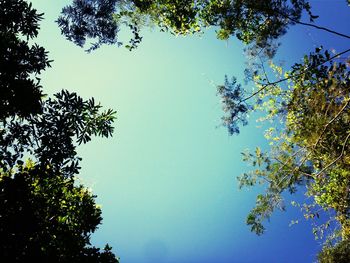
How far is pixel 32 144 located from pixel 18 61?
218 cm

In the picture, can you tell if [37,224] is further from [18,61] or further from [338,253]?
[338,253]

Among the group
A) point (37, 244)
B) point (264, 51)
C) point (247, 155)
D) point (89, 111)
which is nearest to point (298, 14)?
point (264, 51)

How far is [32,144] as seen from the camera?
7336 millimetres

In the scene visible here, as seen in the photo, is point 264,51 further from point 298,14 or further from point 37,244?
point 37,244

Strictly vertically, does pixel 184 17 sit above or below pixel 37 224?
above

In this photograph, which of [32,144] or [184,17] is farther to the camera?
[184,17]

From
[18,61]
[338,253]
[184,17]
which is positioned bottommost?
[338,253]

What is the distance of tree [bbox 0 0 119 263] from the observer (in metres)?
6.42

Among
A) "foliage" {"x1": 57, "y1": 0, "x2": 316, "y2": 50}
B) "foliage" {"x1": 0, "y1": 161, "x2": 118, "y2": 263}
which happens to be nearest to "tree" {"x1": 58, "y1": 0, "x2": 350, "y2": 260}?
"foliage" {"x1": 57, "y1": 0, "x2": 316, "y2": 50}

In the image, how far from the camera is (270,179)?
44.6ft

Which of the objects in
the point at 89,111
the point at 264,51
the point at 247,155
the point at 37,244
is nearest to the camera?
the point at 37,244

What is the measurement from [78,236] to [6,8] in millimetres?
6991

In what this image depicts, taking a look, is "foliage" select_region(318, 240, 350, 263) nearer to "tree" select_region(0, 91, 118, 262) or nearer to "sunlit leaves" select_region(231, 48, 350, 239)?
"sunlit leaves" select_region(231, 48, 350, 239)

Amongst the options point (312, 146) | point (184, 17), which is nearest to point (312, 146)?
point (312, 146)
